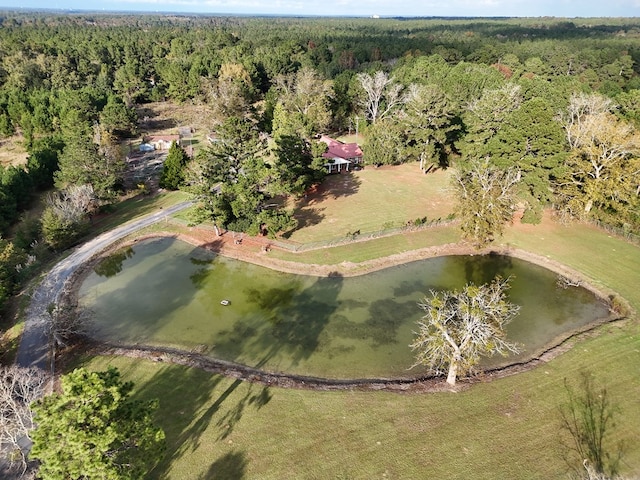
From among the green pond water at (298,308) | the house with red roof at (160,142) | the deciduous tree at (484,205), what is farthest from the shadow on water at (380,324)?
the house with red roof at (160,142)

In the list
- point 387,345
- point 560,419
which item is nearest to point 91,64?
point 387,345

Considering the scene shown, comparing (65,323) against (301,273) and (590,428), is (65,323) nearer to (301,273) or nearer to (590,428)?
(301,273)

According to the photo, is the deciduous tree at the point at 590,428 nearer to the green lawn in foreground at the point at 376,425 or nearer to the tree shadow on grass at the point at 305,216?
the green lawn in foreground at the point at 376,425

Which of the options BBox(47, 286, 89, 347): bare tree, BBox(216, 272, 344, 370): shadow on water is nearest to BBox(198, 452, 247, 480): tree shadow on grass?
BBox(216, 272, 344, 370): shadow on water

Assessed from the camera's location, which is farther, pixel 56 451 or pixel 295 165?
pixel 295 165

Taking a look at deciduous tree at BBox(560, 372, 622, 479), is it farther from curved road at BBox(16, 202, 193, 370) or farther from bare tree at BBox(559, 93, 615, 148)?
curved road at BBox(16, 202, 193, 370)

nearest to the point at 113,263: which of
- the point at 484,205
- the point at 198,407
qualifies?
the point at 198,407

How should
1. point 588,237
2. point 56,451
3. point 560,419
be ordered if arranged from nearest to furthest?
point 56,451, point 560,419, point 588,237

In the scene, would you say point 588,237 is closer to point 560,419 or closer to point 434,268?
point 434,268
